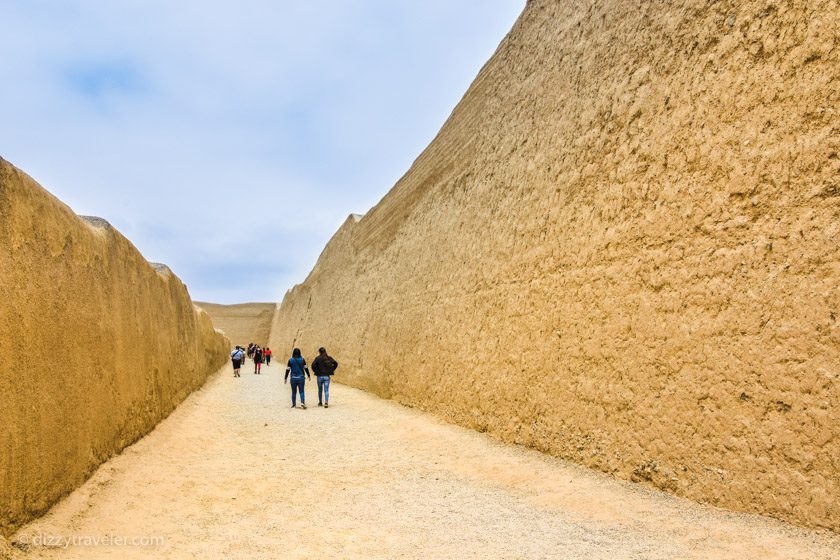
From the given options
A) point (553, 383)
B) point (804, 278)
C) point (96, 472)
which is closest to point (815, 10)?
point (804, 278)

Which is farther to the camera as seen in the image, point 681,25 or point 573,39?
point 573,39

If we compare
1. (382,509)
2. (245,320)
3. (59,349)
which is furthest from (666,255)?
(245,320)

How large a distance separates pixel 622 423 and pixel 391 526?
2.21 meters

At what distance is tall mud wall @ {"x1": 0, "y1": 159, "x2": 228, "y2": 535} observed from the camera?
10.0ft

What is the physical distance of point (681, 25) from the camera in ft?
15.9

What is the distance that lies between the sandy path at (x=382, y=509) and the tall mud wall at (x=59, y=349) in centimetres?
27

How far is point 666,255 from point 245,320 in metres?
53.4

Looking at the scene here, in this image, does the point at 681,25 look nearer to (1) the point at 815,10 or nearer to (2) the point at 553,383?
(1) the point at 815,10

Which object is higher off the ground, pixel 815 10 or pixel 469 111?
pixel 469 111

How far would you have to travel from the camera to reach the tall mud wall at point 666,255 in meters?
3.46

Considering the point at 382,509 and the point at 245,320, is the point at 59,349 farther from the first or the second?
the point at 245,320

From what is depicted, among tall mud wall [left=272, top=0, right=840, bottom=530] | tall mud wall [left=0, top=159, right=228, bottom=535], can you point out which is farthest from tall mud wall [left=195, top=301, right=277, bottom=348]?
tall mud wall [left=0, top=159, right=228, bottom=535]

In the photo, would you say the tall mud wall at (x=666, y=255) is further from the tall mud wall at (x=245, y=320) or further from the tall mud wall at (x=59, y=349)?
the tall mud wall at (x=245, y=320)

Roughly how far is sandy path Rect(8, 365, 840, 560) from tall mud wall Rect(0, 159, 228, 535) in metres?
0.27
